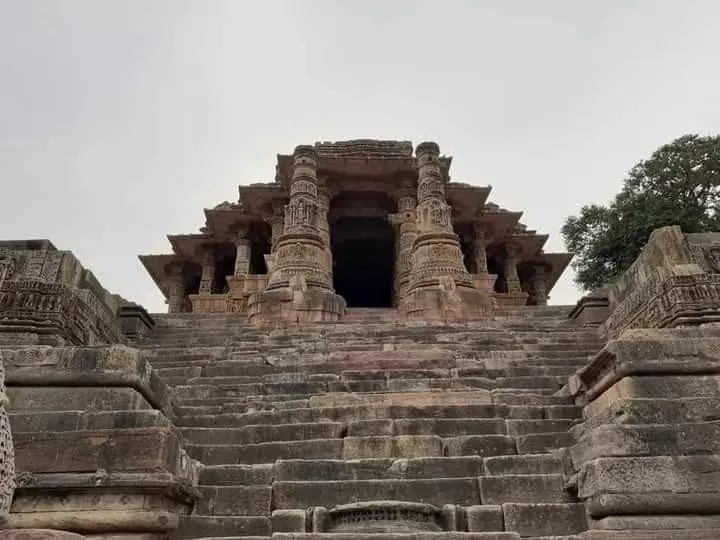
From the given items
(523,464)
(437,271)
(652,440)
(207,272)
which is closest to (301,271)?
(437,271)

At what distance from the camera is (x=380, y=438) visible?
497cm

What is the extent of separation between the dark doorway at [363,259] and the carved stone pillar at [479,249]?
317cm

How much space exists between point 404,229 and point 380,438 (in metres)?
11.8

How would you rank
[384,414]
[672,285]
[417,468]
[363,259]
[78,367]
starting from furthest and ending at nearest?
[363,259] → [672,285] → [384,414] → [78,367] → [417,468]

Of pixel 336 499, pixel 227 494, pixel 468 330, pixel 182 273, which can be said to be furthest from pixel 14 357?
pixel 182 273

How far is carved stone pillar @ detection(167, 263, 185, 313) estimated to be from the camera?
2264cm

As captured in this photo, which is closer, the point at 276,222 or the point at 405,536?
the point at 405,536

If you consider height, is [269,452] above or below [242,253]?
below

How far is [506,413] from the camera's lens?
5.53m

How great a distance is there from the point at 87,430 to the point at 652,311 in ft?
23.5

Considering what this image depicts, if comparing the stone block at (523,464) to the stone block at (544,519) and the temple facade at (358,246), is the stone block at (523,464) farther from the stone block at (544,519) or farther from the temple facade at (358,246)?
Result: the temple facade at (358,246)

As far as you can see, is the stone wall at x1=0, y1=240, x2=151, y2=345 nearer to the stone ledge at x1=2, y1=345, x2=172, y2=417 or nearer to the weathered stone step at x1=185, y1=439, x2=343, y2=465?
the stone ledge at x1=2, y1=345, x2=172, y2=417

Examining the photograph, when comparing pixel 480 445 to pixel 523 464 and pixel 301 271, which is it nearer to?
pixel 523 464

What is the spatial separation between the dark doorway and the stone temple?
10.5 m
